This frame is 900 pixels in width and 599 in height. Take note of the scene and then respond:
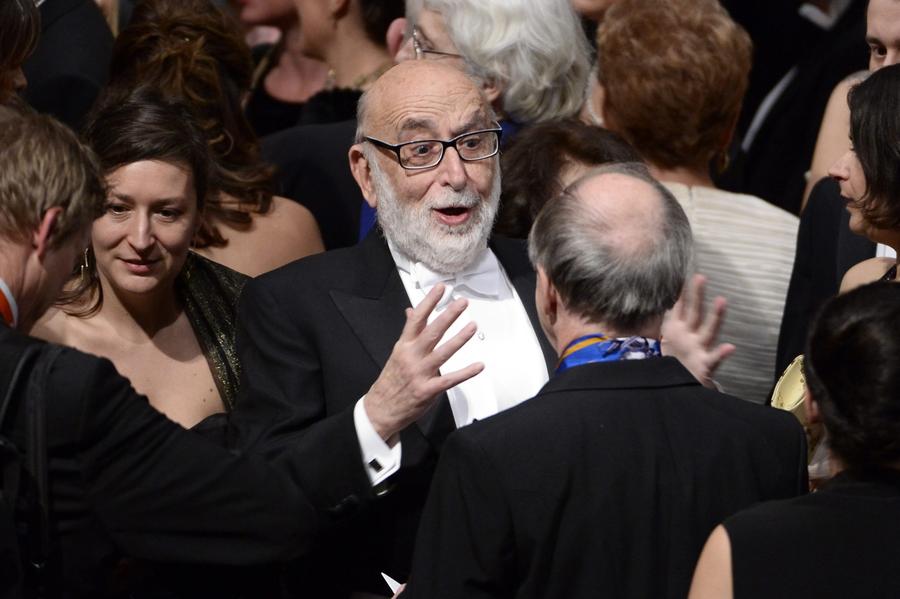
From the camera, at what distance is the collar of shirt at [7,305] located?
9.72ft

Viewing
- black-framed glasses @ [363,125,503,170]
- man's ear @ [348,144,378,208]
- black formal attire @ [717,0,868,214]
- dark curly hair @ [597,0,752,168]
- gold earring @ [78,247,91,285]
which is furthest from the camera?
black formal attire @ [717,0,868,214]

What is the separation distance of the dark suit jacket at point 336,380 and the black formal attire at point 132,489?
13.1 inches


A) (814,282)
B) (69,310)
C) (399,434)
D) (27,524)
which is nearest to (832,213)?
(814,282)

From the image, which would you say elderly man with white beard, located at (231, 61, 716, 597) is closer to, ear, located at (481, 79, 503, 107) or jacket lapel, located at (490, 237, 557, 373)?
jacket lapel, located at (490, 237, 557, 373)

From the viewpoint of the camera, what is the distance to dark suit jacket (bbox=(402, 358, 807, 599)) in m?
2.93

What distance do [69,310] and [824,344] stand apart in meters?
2.31

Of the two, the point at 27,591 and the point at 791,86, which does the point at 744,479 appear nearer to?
the point at 27,591

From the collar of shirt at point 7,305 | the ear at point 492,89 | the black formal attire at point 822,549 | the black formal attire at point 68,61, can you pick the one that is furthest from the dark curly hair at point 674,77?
the collar of shirt at point 7,305

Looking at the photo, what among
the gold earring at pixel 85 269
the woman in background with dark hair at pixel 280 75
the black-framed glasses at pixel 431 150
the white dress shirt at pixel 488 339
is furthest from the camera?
the woman in background with dark hair at pixel 280 75

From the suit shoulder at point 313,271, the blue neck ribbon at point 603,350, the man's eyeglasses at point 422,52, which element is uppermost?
the man's eyeglasses at point 422,52

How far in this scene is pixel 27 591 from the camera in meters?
2.86

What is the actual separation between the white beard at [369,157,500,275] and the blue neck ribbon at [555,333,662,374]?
0.97 m

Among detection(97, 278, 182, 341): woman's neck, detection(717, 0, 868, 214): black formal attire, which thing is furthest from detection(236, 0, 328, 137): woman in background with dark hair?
detection(97, 278, 182, 341): woman's neck

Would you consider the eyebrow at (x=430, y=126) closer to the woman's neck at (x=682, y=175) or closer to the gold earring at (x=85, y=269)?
the woman's neck at (x=682, y=175)
